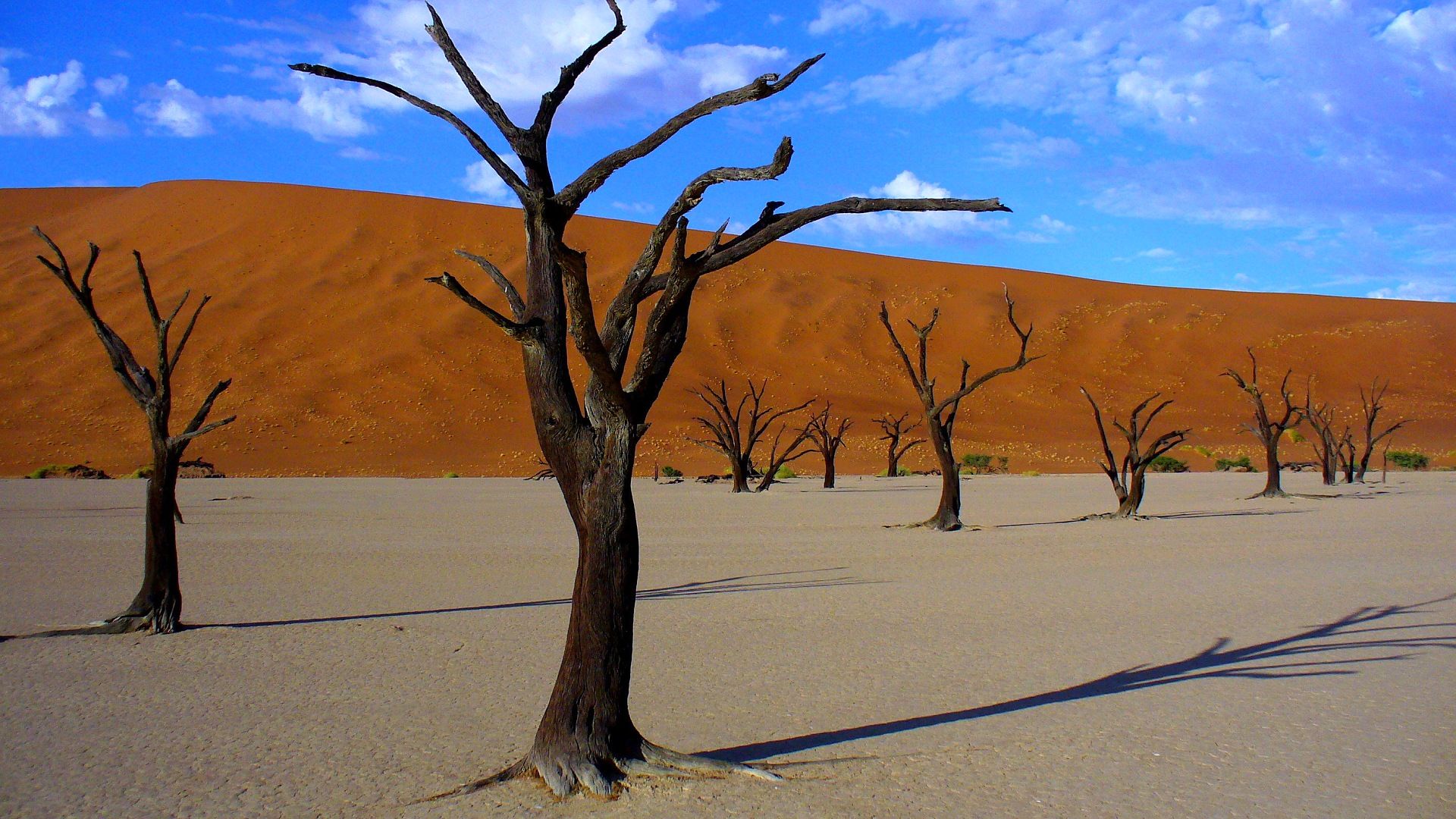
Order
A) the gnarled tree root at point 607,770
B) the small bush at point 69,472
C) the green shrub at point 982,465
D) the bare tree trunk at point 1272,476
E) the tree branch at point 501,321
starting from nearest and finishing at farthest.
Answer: the tree branch at point 501,321, the gnarled tree root at point 607,770, the bare tree trunk at point 1272,476, the small bush at point 69,472, the green shrub at point 982,465

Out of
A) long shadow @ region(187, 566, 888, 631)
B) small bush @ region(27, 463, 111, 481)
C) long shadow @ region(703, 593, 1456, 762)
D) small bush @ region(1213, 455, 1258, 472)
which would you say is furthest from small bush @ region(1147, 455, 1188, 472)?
small bush @ region(27, 463, 111, 481)

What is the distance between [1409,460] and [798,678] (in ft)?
164

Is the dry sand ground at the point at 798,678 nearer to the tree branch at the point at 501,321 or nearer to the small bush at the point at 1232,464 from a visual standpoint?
the tree branch at the point at 501,321

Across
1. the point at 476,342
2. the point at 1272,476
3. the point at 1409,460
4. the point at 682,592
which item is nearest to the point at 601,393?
the point at 682,592

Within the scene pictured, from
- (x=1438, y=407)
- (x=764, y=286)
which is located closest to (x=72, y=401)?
(x=764, y=286)

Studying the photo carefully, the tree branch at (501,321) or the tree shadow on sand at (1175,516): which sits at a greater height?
the tree branch at (501,321)

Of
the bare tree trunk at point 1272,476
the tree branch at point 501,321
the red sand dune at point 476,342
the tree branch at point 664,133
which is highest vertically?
the red sand dune at point 476,342

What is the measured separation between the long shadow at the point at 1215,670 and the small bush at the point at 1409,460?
146 feet

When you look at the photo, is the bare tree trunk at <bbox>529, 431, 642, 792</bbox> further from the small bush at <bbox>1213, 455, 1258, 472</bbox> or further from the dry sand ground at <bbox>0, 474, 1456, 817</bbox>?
the small bush at <bbox>1213, 455, 1258, 472</bbox>

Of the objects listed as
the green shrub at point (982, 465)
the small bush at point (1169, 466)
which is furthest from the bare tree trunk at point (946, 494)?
the small bush at point (1169, 466)

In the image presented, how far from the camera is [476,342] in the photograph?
58188 mm

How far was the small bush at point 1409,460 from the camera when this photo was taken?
46.1m

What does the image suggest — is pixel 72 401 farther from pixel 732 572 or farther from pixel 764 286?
pixel 732 572

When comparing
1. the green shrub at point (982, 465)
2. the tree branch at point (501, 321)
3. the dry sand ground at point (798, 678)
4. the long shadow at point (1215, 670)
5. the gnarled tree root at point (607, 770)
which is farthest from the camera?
the green shrub at point (982, 465)
